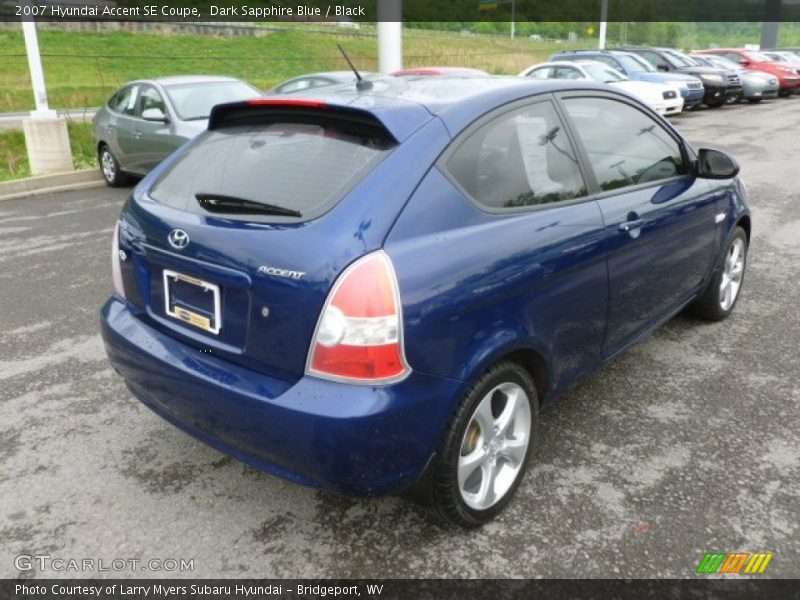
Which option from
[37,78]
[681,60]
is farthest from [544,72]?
[37,78]

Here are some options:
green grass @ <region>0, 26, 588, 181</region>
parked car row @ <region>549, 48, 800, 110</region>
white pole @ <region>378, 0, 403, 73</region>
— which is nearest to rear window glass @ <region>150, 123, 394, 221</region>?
white pole @ <region>378, 0, 403, 73</region>

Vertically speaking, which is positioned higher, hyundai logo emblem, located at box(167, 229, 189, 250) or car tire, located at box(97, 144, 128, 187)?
hyundai logo emblem, located at box(167, 229, 189, 250)

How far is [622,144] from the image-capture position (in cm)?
343

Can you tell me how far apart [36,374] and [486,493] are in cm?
278

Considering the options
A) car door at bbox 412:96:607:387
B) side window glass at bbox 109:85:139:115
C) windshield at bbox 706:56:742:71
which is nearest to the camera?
car door at bbox 412:96:607:387

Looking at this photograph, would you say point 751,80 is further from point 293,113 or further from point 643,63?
point 293,113

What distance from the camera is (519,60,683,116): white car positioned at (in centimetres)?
1508

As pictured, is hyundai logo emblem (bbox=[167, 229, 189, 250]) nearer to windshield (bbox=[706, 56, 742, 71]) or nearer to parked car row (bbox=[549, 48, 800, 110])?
parked car row (bbox=[549, 48, 800, 110])

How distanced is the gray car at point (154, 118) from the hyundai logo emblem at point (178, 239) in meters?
6.41

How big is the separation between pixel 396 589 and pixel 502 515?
1.91ft

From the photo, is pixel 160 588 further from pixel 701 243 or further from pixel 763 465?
pixel 701 243

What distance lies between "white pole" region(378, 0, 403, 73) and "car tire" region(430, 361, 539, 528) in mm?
10888

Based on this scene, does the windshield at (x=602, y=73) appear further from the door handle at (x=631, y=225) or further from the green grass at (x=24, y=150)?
the door handle at (x=631, y=225)

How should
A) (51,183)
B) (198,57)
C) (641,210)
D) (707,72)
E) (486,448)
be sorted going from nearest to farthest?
(486,448) → (641,210) → (51,183) → (707,72) → (198,57)
